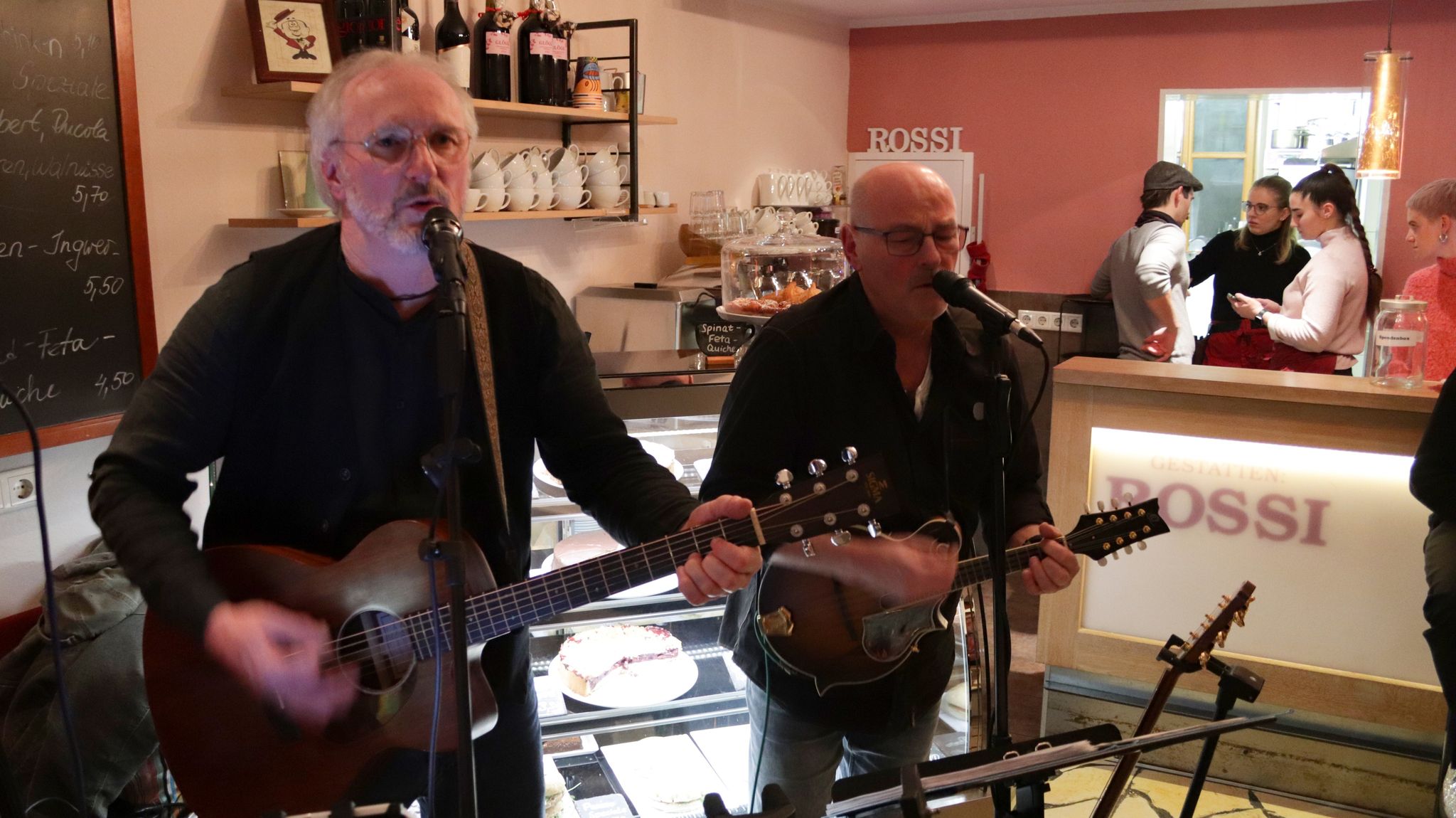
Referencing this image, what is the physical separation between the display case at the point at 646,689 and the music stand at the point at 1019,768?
135 cm

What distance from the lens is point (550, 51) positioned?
164 inches

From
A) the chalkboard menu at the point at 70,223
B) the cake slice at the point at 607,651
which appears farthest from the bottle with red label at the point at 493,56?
the cake slice at the point at 607,651

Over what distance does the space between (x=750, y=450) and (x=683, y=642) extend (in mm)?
911

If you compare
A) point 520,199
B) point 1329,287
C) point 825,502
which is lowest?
point 825,502

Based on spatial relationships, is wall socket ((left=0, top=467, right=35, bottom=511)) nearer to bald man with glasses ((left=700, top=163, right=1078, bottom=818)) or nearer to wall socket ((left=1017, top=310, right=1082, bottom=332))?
bald man with glasses ((left=700, top=163, right=1078, bottom=818))

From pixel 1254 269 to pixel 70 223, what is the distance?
5079 millimetres

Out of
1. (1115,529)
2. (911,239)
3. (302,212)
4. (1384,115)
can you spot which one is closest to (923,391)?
A: (911,239)

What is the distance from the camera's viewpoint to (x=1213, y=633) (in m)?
1.50

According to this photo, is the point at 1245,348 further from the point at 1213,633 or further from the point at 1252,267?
the point at 1213,633

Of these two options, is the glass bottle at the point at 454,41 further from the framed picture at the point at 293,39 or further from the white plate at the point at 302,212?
the white plate at the point at 302,212

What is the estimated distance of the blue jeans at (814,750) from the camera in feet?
6.51

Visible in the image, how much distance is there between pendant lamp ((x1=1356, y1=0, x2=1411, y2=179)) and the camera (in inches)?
145

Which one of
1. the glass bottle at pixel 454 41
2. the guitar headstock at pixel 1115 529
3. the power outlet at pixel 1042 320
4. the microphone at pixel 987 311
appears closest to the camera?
the microphone at pixel 987 311

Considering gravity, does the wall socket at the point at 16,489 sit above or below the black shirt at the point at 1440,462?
below
